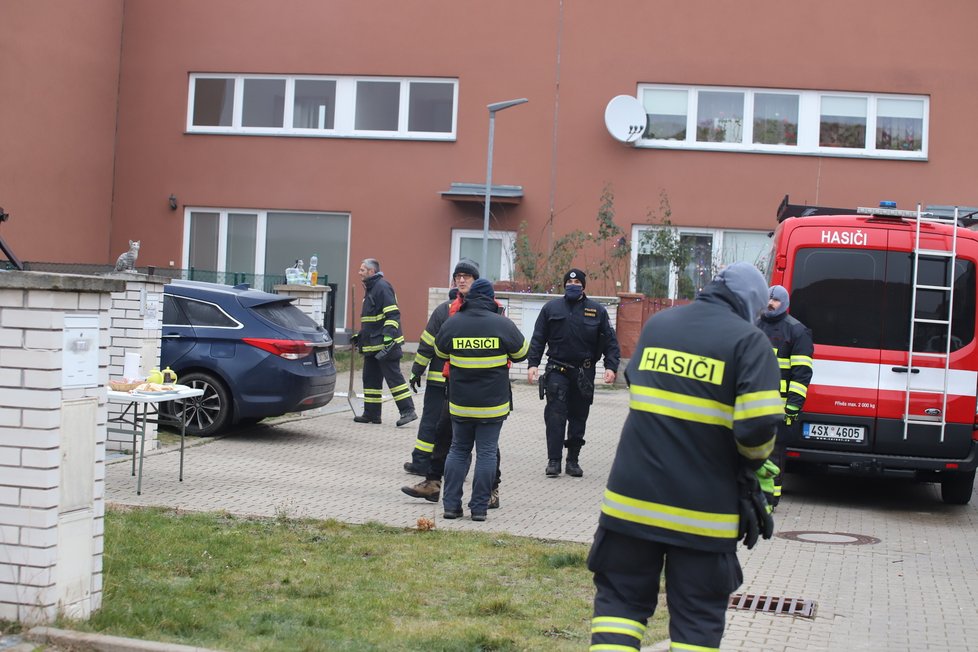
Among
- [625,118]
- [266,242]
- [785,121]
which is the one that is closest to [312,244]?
[266,242]

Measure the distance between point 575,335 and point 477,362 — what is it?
8.49ft

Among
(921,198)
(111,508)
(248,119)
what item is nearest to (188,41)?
(248,119)

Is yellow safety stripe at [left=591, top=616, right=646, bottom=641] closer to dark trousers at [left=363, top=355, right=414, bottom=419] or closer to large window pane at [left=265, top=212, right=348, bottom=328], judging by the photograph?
dark trousers at [left=363, top=355, right=414, bottom=419]

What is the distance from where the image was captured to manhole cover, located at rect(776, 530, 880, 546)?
9.24m

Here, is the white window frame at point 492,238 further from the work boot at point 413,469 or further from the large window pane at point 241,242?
the work boot at point 413,469

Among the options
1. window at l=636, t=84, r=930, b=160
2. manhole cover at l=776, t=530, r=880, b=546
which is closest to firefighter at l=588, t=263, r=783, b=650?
manhole cover at l=776, t=530, r=880, b=546

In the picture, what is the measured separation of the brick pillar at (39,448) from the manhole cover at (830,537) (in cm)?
571

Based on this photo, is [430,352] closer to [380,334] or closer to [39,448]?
[380,334]

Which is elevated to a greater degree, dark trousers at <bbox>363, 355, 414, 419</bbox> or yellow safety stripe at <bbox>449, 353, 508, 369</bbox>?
yellow safety stripe at <bbox>449, 353, 508, 369</bbox>

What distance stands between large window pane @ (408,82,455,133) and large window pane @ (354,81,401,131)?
1.16ft

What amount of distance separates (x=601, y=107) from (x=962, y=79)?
6.91 m

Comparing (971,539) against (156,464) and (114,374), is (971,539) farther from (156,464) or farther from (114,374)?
(114,374)

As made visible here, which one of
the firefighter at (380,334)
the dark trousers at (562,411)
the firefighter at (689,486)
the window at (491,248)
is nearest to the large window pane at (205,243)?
the window at (491,248)

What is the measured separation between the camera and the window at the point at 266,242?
2488 centimetres
